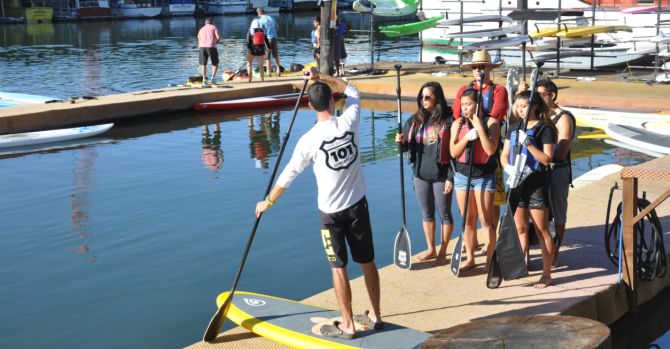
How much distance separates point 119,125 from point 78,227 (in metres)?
7.72

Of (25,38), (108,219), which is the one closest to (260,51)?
(108,219)

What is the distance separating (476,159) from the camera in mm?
7426

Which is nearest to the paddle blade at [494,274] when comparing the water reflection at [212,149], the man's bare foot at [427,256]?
the man's bare foot at [427,256]

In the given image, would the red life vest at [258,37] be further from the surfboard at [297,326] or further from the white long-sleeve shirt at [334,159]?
the white long-sleeve shirt at [334,159]

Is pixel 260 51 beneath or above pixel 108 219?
above

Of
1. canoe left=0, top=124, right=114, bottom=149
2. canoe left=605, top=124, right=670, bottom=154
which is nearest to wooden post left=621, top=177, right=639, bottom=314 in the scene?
canoe left=605, top=124, right=670, bottom=154

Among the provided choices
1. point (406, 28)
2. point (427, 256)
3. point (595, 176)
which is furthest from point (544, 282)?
point (406, 28)

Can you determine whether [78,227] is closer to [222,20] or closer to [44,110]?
[44,110]

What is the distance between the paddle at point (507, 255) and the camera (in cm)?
724

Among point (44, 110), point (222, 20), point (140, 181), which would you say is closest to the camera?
point (140, 181)

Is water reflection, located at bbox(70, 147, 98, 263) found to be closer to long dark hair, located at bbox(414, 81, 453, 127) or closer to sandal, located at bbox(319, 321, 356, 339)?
long dark hair, located at bbox(414, 81, 453, 127)

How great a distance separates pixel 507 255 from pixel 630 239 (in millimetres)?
945

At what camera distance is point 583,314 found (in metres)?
6.92

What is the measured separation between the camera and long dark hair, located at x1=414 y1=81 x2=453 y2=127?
769 cm
